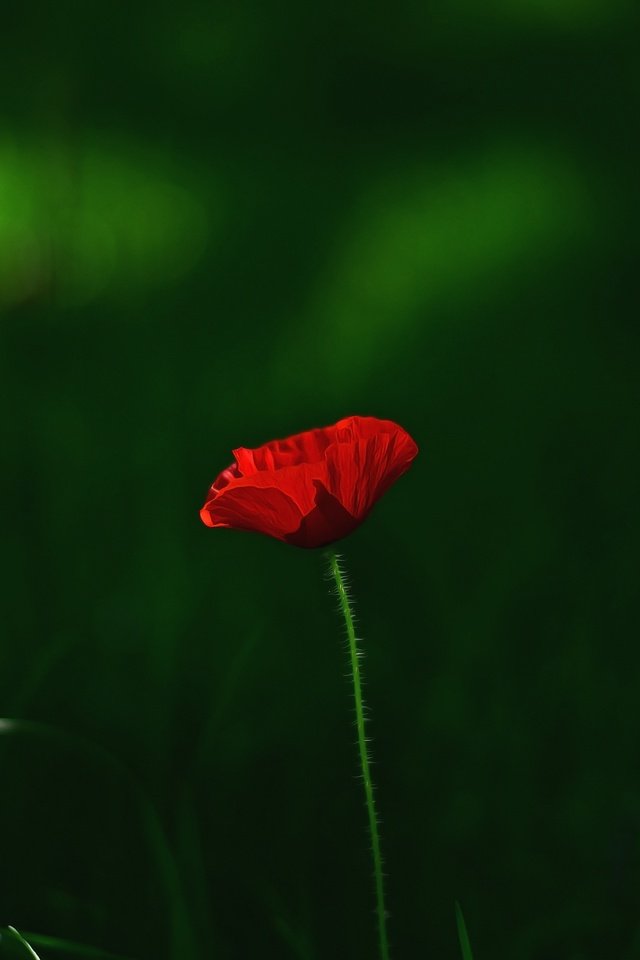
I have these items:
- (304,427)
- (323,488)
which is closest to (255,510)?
(323,488)

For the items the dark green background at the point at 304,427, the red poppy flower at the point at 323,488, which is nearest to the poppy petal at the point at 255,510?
the red poppy flower at the point at 323,488

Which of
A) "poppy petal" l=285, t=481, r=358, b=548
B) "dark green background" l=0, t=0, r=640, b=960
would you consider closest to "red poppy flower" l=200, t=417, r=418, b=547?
"poppy petal" l=285, t=481, r=358, b=548

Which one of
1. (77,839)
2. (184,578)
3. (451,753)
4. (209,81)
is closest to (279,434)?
(184,578)

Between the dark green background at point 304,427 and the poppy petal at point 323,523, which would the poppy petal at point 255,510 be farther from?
the dark green background at point 304,427

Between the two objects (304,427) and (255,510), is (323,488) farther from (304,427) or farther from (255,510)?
(304,427)

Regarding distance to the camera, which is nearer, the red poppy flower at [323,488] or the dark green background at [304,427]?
the red poppy flower at [323,488]
